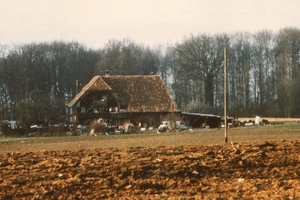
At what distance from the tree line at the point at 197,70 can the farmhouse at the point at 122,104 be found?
10.6 meters

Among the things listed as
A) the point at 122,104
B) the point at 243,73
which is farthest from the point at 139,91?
the point at 243,73

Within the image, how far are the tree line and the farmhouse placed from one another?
10631 millimetres

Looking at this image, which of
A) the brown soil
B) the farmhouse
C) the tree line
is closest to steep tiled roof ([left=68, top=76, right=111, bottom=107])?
the farmhouse

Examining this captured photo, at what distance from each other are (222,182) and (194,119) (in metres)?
54.8

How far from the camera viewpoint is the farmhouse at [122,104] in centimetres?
6619

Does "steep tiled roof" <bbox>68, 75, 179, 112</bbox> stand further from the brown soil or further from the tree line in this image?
the brown soil

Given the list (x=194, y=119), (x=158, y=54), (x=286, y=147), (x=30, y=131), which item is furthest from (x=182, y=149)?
(x=158, y=54)

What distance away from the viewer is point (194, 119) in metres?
68.6

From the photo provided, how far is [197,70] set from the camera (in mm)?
86188

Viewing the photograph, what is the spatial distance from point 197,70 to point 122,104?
75.1 ft

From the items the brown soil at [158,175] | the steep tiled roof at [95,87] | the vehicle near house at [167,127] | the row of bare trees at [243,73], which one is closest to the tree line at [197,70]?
the row of bare trees at [243,73]

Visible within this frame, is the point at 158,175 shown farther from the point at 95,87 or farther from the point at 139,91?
the point at 139,91

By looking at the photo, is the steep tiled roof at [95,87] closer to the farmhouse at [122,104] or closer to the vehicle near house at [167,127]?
the farmhouse at [122,104]

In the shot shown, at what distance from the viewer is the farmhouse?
66188 mm
